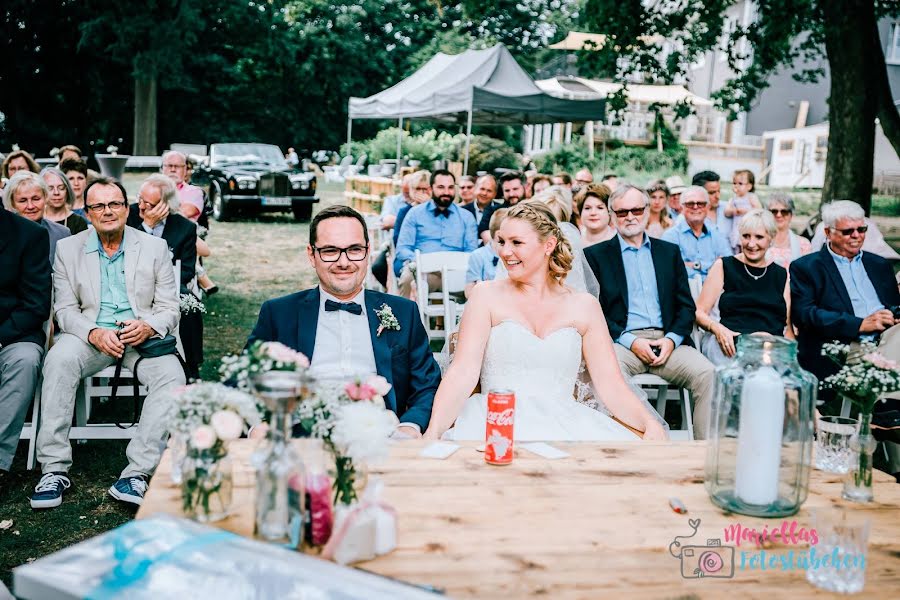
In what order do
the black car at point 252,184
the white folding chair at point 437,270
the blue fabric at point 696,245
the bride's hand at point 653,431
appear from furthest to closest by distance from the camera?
the black car at point 252,184, the blue fabric at point 696,245, the white folding chair at point 437,270, the bride's hand at point 653,431

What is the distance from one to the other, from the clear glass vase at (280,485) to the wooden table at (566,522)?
0.52 feet

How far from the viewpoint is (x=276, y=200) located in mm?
17219

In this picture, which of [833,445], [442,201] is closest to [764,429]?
[833,445]

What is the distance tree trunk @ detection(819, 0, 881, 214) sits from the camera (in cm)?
938

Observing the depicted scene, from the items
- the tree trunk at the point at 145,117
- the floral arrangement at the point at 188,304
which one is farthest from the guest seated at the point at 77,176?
the tree trunk at the point at 145,117

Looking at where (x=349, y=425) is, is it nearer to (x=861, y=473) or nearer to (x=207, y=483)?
(x=207, y=483)

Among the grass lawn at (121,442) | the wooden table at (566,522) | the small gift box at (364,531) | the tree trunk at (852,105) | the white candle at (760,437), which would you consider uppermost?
the tree trunk at (852,105)

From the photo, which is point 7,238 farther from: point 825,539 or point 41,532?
point 825,539

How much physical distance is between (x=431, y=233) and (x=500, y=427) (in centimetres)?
599

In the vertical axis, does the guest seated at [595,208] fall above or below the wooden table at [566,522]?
above

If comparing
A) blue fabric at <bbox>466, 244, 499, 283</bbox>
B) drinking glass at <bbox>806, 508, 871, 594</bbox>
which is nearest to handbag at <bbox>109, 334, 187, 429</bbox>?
blue fabric at <bbox>466, 244, 499, 283</bbox>

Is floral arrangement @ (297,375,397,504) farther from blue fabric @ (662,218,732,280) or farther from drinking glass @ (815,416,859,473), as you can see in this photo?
blue fabric @ (662,218,732,280)

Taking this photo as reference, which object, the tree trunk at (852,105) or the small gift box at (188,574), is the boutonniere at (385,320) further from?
the tree trunk at (852,105)

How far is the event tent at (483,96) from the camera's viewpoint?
1267 cm
